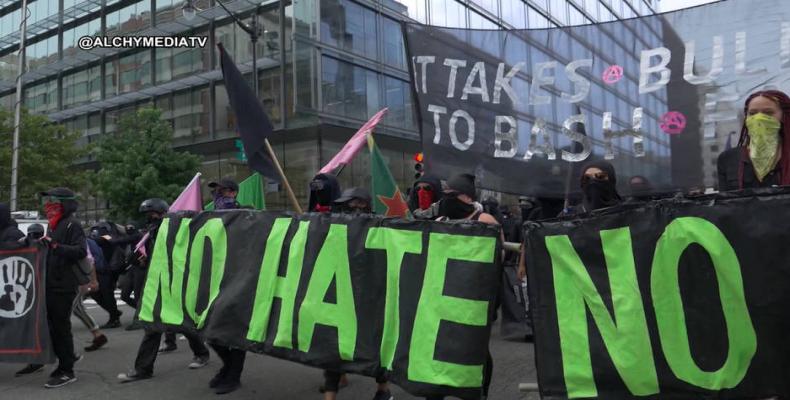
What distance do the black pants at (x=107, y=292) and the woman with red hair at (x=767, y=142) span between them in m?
8.30

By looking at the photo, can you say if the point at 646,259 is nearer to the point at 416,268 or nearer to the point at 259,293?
the point at 416,268

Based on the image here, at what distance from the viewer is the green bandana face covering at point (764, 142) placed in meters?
3.44

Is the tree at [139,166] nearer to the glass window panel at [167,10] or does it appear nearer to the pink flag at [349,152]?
the glass window panel at [167,10]

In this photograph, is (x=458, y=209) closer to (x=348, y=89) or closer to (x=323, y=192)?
(x=323, y=192)

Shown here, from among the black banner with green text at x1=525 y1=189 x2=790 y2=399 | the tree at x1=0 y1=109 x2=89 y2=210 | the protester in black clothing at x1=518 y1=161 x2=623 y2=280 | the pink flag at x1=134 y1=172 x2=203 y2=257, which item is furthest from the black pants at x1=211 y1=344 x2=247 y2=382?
the tree at x1=0 y1=109 x2=89 y2=210

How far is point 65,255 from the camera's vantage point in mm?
5586

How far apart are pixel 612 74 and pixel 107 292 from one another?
7589 millimetres

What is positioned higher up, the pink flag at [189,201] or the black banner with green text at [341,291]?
the pink flag at [189,201]

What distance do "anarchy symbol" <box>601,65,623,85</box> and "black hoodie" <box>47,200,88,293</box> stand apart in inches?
186

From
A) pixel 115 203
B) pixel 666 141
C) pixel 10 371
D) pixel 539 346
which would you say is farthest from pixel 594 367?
pixel 115 203

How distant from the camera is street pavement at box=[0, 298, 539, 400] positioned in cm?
521

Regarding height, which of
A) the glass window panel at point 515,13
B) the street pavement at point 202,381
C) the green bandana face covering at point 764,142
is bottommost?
the street pavement at point 202,381

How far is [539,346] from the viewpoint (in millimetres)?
3340

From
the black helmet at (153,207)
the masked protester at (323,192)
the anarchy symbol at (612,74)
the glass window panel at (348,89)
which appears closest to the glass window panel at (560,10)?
the glass window panel at (348,89)
